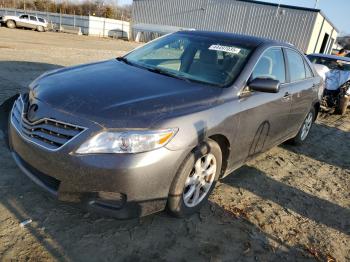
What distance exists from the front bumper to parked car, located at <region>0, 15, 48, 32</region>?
34858mm

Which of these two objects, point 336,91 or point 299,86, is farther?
point 336,91

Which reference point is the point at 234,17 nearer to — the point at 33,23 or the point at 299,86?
the point at 33,23

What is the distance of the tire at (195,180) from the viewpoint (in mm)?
2984

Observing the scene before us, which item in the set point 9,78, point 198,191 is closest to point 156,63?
point 198,191

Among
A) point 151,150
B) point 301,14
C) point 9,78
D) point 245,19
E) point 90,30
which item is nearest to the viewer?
point 151,150

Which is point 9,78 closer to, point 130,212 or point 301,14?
point 130,212

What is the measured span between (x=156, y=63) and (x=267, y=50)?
4.40 feet

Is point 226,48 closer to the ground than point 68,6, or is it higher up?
higher up

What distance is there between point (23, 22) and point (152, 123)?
1396 inches

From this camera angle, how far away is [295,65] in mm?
5012

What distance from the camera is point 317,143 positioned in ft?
21.3

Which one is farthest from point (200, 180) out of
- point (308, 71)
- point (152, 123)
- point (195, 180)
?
point (308, 71)

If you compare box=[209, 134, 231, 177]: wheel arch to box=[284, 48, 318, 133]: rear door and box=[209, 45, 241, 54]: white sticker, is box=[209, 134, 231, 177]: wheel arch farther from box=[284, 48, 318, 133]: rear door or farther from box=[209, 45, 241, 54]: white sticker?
box=[284, 48, 318, 133]: rear door

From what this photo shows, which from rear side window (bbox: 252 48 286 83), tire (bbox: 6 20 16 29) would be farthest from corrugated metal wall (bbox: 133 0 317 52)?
rear side window (bbox: 252 48 286 83)
